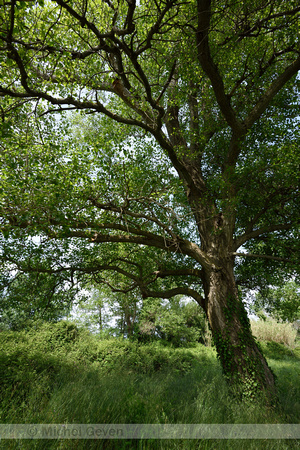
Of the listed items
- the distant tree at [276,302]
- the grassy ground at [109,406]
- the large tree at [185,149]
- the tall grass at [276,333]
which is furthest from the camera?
the tall grass at [276,333]

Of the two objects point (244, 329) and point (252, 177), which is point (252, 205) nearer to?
point (252, 177)

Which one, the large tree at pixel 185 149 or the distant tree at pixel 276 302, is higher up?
the large tree at pixel 185 149

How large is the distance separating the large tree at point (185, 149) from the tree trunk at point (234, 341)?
0.10ft

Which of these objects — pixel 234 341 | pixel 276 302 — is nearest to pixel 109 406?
pixel 234 341

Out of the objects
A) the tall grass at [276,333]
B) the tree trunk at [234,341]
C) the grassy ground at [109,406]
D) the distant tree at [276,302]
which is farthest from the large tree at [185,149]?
the tall grass at [276,333]

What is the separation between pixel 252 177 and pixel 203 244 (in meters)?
2.57

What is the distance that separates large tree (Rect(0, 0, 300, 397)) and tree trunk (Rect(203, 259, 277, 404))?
0.10 feet

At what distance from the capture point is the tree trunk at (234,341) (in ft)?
18.6

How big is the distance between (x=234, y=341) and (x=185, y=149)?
19.5 ft

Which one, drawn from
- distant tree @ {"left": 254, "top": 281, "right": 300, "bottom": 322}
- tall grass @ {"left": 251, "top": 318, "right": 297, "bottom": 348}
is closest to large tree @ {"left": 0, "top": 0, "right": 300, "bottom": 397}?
distant tree @ {"left": 254, "top": 281, "right": 300, "bottom": 322}

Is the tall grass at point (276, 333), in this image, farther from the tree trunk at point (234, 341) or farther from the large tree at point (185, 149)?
the tree trunk at point (234, 341)

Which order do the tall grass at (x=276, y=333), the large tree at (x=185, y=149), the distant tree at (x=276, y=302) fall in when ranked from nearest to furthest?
the large tree at (x=185, y=149), the distant tree at (x=276, y=302), the tall grass at (x=276, y=333)

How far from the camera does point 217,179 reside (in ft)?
22.1

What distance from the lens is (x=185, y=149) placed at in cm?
786
